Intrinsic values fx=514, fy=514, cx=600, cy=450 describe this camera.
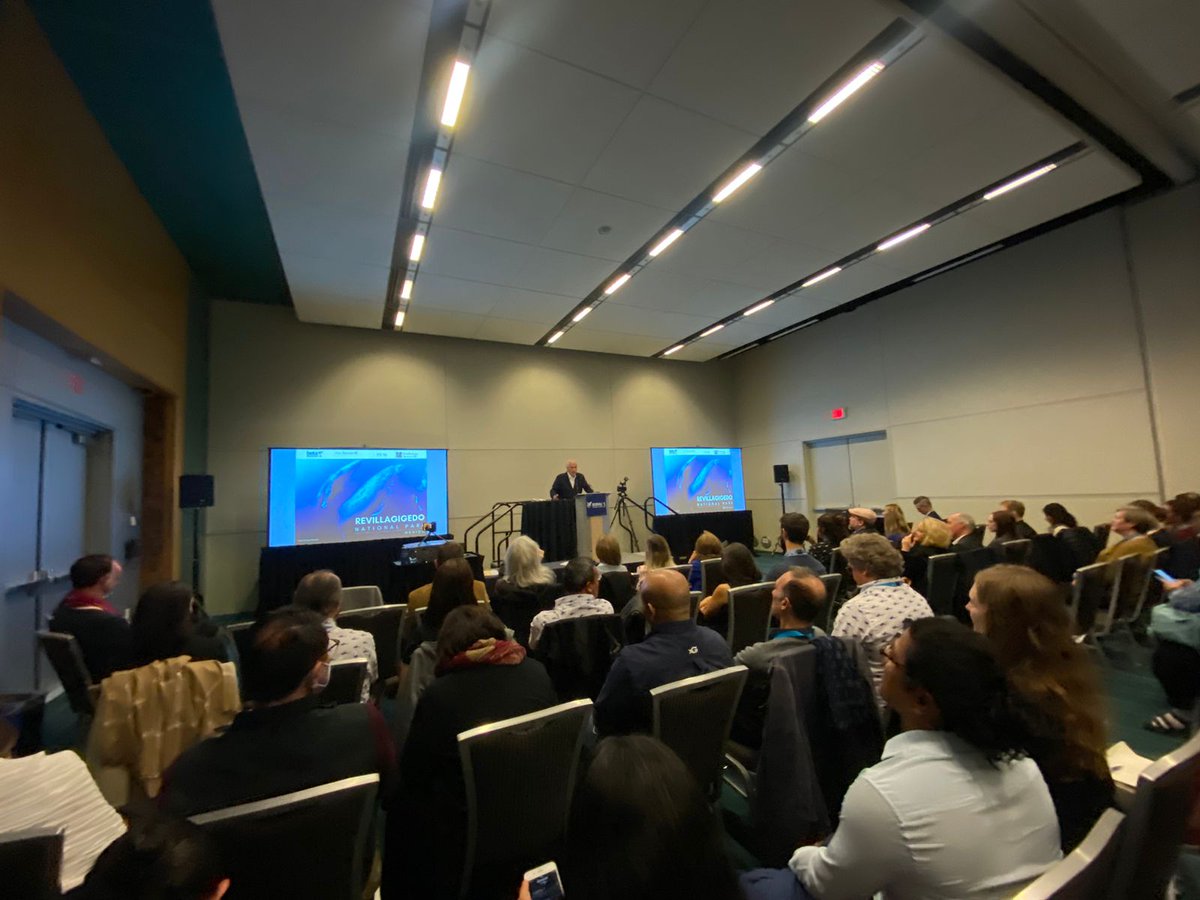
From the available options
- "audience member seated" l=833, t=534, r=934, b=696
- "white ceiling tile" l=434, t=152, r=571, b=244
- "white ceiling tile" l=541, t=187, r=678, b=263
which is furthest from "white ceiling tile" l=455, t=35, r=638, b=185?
"audience member seated" l=833, t=534, r=934, b=696

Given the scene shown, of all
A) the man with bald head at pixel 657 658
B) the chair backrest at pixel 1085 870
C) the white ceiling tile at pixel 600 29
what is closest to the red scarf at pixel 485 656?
the man with bald head at pixel 657 658

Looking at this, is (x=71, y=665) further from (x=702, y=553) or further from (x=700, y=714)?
(x=702, y=553)

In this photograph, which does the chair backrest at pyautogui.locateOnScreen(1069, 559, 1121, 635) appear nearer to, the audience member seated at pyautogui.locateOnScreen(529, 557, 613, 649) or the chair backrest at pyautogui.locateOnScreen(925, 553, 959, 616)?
the chair backrest at pyautogui.locateOnScreen(925, 553, 959, 616)

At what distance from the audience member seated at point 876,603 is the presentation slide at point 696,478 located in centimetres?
646

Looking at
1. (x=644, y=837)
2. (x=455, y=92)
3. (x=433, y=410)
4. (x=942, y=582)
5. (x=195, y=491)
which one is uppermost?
(x=455, y=92)

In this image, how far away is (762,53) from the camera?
3.12m

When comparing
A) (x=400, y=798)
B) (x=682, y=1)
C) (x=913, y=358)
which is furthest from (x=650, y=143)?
(x=913, y=358)

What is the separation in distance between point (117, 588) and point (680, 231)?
6534mm

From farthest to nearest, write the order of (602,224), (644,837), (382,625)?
(602,224)
(382,625)
(644,837)

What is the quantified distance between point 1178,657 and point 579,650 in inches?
129

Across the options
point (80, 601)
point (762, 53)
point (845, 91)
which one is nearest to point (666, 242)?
point (845, 91)

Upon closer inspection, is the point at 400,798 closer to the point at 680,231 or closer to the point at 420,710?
the point at 420,710

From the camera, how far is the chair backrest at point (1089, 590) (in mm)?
3438

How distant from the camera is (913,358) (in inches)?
296
